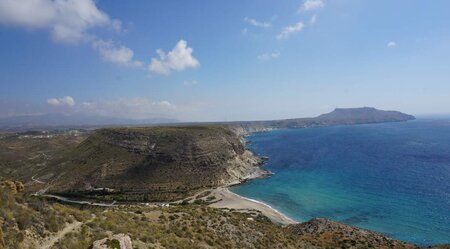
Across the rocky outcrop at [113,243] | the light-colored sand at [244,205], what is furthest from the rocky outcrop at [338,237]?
the rocky outcrop at [113,243]

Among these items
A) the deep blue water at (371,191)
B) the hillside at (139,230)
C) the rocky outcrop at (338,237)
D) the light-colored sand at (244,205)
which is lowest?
the light-colored sand at (244,205)

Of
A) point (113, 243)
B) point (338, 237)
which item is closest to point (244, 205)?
point (338, 237)

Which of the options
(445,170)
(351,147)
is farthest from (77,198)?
(351,147)

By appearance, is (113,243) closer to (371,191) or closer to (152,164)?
(371,191)

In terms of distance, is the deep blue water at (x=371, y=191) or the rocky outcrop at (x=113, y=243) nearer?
the rocky outcrop at (x=113, y=243)

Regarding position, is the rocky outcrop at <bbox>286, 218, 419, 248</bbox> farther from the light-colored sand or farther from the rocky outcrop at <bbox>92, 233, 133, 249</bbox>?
the rocky outcrop at <bbox>92, 233, 133, 249</bbox>

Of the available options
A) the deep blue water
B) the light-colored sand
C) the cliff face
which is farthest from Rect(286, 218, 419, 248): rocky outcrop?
the cliff face

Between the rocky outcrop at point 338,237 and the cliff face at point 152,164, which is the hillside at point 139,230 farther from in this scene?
the cliff face at point 152,164
